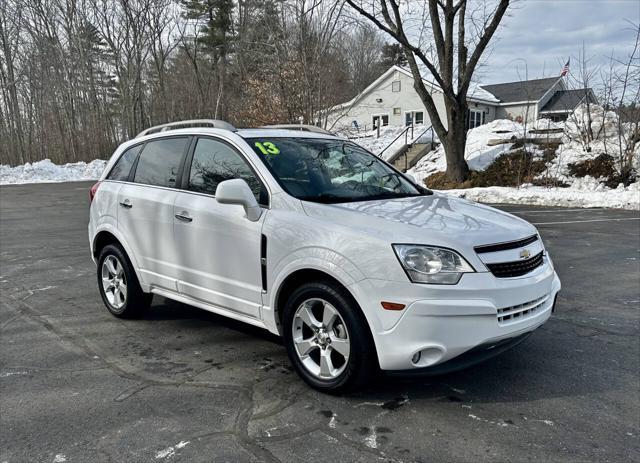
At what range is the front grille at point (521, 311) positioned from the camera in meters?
3.03

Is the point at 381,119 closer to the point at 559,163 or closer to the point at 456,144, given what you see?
the point at 456,144

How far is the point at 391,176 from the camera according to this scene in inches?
180

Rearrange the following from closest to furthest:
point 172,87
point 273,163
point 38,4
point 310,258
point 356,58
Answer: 1. point 310,258
2. point 273,163
3. point 38,4
4. point 172,87
5. point 356,58

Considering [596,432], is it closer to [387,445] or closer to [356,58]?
[387,445]

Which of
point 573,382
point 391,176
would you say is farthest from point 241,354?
point 573,382

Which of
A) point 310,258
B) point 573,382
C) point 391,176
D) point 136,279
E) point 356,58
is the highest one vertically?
point 356,58

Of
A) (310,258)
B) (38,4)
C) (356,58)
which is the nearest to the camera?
(310,258)

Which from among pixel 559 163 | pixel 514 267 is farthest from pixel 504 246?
pixel 559 163

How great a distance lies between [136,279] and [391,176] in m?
2.59

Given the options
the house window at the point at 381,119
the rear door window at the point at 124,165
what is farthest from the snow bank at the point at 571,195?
the house window at the point at 381,119

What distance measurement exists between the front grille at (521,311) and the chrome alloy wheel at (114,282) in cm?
349

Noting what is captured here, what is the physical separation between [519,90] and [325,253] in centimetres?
4077

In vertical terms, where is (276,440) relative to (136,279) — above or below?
below

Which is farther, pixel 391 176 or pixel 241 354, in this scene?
pixel 391 176
